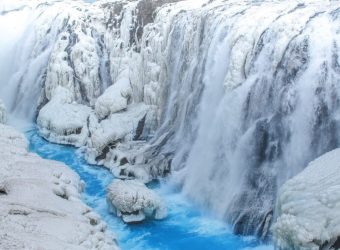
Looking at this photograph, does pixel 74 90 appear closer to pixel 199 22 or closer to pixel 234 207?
pixel 199 22

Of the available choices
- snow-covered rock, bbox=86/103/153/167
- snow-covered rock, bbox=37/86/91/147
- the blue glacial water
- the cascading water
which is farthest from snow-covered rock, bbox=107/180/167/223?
snow-covered rock, bbox=37/86/91/147

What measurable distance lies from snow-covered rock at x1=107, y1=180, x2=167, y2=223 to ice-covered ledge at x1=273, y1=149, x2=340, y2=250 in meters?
6.08

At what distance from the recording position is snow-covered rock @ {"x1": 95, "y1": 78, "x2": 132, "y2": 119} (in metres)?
17.7

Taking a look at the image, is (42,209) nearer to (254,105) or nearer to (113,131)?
(254,105)

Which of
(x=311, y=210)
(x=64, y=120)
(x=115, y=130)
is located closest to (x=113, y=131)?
(x=115, y=130)

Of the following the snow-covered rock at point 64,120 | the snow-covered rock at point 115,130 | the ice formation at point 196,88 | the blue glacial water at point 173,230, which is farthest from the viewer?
the snow-covered rock at point 64,120

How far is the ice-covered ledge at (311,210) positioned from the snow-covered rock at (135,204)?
20.0 ft

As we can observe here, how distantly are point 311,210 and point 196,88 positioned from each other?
9351 millimetres

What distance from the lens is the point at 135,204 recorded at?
12.2m

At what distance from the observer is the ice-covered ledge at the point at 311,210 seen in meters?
5.51

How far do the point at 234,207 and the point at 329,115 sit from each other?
2.94m

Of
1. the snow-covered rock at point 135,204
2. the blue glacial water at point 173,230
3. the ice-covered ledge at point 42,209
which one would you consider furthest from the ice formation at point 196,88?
the ice-covered ledge at point 42,209

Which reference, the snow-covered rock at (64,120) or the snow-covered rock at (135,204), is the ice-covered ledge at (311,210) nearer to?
the snow-covered rock at (135,204)

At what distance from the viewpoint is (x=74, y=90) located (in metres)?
19.6
